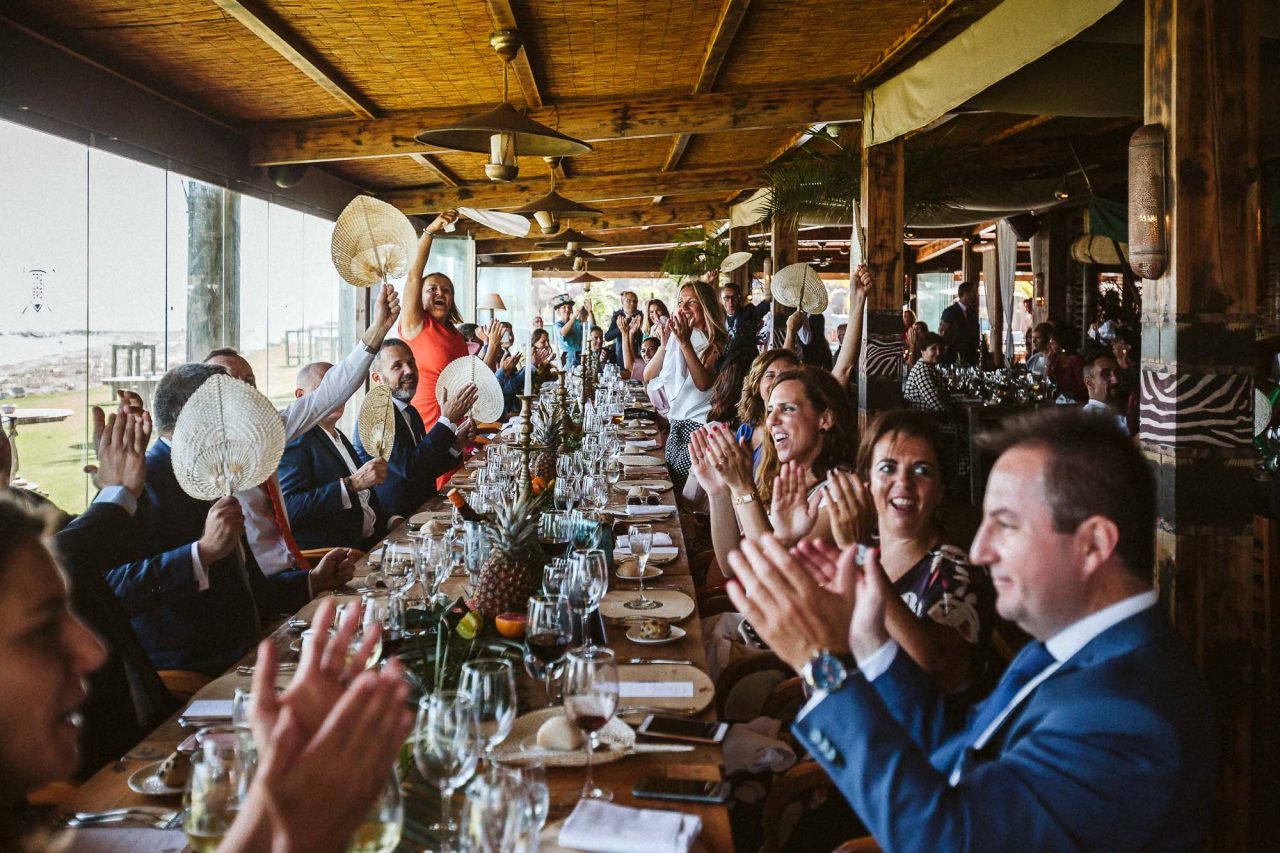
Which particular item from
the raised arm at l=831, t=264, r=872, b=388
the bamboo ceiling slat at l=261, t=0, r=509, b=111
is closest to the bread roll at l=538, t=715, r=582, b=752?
the bamboo ceiling slat at l=261, t=0, r=509, b=111

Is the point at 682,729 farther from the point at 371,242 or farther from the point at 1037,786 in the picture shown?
the point at 371,242

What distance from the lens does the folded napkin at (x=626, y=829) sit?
1389 mm

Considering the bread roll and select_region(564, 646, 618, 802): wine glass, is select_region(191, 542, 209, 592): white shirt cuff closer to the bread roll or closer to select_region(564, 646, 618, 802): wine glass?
the bread roll

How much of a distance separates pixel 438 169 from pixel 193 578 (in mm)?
7290

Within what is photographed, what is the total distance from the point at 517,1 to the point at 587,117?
202 centimetres

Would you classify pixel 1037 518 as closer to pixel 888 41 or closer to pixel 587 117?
pixel 888 41

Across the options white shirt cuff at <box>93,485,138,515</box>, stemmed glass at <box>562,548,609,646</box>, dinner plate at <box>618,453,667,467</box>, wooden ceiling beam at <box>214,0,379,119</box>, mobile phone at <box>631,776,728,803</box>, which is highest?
wooden ceiling beam at <box>214,0,379,119</box>

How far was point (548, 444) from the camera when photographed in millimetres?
4605

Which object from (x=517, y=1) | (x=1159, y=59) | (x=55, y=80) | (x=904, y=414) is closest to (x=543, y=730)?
(x=904, y=414)

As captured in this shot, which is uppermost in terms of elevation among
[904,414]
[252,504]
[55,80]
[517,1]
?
[517,1]

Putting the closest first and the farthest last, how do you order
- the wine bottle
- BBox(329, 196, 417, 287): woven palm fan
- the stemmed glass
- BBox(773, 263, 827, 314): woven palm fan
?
the stemmed glass, the wine bottle, BBox(329, 196, 417, 287): woven palm fan, BBox(773, 263, 827, 314): woven palm fan

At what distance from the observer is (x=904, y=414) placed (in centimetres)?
247

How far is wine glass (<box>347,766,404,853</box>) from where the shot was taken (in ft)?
3.53

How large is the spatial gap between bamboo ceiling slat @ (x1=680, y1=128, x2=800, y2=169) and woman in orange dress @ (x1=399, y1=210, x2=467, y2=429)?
10.8ft
